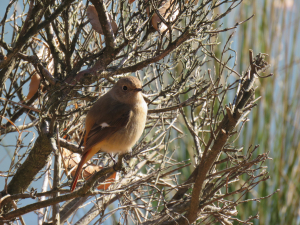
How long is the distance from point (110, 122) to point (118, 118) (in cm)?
6

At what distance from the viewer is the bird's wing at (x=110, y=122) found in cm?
204

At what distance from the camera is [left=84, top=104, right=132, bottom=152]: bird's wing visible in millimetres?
2037

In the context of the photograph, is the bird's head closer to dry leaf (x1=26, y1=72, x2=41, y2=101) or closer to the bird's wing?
the bird's wing

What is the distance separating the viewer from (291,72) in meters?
3.30

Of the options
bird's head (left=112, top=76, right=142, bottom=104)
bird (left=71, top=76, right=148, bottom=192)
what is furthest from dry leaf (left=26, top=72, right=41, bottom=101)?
bird's head (left=112, top=76, right=142, bottom=104)

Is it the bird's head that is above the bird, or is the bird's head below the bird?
above

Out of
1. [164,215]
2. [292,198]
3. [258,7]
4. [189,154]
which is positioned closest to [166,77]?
[189,154]

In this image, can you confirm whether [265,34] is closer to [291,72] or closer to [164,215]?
[291,72]

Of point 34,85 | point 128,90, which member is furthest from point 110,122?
point 34,85

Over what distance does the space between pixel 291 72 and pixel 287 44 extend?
29 cm

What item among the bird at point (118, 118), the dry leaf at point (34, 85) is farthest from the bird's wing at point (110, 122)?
the dry leaf at point (34, 85)

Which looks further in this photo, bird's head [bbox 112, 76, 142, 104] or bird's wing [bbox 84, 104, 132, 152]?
bird's head [bbox 112, 76, 142, 104]

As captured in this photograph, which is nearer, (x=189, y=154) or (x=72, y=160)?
(x=72, y=160)

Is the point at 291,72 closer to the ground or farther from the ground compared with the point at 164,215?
farther from the ground
